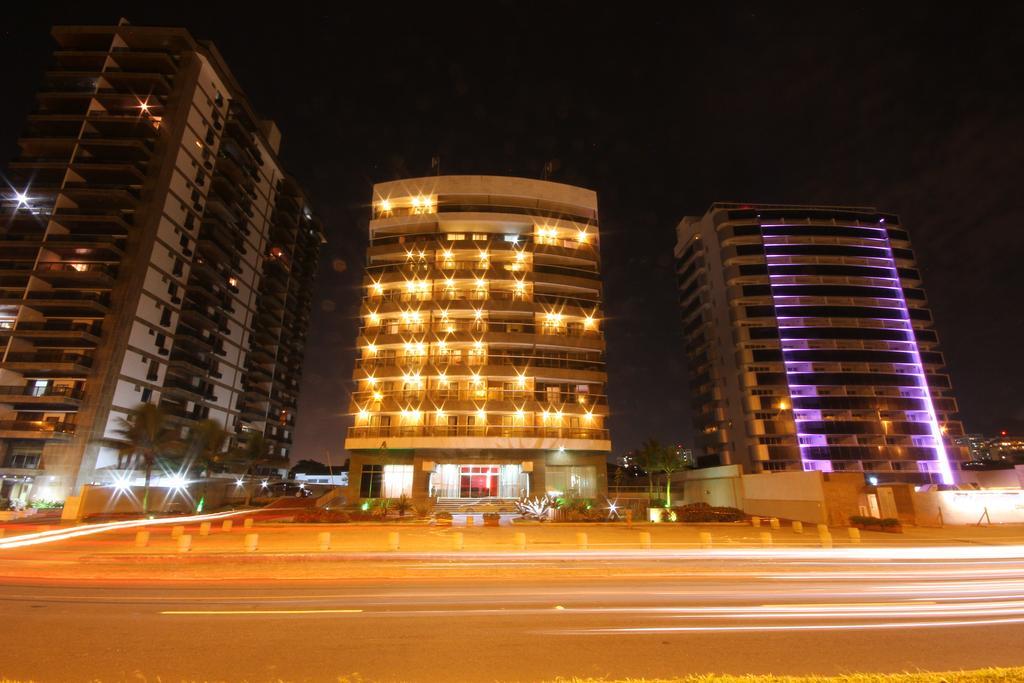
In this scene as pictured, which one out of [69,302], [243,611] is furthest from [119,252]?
[243,611]

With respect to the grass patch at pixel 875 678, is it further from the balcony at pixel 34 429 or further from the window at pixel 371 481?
the balcony at pixel 34 429

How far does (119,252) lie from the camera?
176 ft

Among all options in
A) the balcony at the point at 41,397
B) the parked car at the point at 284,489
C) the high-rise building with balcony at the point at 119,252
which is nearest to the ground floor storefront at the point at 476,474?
the high-rise building with balcony at the point at 119,252

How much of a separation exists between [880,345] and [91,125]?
359 ft

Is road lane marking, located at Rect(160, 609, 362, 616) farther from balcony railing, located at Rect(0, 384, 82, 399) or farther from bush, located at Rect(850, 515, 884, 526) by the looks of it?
balcony railing, located at Rect(0, 384, 82, 399)

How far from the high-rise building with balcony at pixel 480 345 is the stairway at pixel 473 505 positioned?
201cm

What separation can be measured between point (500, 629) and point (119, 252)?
64328 millimetres

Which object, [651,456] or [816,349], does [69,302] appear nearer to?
[651,456]

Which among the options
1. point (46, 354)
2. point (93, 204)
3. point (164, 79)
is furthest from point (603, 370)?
point (164, 79)

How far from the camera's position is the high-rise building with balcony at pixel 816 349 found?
6519cm

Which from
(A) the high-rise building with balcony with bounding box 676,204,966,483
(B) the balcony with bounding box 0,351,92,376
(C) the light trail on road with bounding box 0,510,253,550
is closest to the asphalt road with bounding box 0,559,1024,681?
(C) the light trail on road with bounding box 0,510,253,550

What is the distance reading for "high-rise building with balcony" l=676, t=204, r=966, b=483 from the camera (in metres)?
65.2

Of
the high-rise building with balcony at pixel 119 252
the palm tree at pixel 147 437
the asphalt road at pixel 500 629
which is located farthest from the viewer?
the high-rise building with balcony at pixel 119 252

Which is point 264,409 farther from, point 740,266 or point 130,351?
point 740,266
